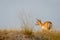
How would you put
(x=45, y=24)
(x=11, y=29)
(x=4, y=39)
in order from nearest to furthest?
(x=4, y=39) < (x=11, y=29) < (x=45, y=24)

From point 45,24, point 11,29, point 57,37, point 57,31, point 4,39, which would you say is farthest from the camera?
point 45,24

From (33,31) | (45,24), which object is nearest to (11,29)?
(33,31)

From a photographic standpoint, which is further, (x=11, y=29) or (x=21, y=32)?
(x=11, y=29)

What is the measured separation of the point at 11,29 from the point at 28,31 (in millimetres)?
1359

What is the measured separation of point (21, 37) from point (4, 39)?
0.66 metres

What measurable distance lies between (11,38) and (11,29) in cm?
134

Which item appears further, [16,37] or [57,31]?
[57,31]

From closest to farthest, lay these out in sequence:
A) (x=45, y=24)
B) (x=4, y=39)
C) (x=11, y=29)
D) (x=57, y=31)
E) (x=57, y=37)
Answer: (x=4, y=39) < (x=57, y=37) < (x=11, y=29) < (x=57, y=31) < (x=45, y=24)

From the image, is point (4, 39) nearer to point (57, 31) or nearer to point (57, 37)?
point (57, 37)

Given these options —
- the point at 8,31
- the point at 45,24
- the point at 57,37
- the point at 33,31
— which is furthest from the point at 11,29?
the point at 45,24

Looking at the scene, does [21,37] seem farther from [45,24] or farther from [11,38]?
[45,24]

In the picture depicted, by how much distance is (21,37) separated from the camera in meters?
9.16

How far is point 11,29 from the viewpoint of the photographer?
1041cm

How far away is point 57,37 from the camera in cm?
962
